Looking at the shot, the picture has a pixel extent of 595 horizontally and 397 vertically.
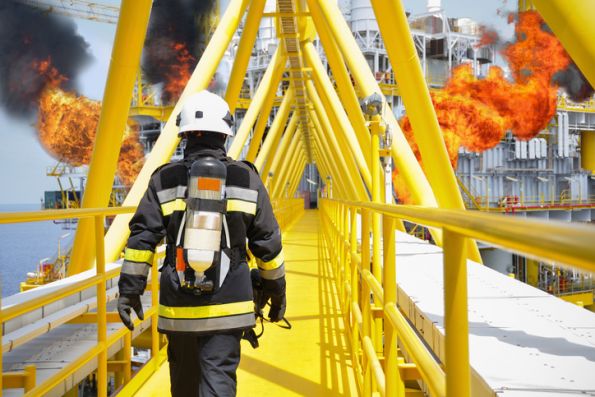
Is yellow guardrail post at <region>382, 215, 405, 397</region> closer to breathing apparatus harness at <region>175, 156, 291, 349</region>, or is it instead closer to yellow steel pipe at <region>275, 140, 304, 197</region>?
breathing apparatus harness at <region>175, 156, 291, 349</region>

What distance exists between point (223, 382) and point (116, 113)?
3.69m

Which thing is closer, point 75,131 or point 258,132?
point 258,132

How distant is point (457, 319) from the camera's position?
1.14 meters

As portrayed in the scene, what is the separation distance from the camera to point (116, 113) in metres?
5.34

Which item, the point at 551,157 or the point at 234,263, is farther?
the point at 551,157

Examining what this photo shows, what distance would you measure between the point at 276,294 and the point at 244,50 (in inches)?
270

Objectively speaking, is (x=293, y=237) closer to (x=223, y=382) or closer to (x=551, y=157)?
(x=223, y=382)

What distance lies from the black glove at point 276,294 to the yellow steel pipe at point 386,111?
13.5ft

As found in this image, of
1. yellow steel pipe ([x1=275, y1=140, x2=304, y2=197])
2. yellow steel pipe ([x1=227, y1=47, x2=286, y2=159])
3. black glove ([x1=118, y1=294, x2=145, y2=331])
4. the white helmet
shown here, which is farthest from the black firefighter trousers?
yellow steel pipe ([x1=275, y1=140, x2=304, y2=197])

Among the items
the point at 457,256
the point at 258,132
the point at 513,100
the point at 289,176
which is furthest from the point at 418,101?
the point at 513,100

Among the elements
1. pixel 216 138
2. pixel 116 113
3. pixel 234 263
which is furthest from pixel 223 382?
pixel 116 113

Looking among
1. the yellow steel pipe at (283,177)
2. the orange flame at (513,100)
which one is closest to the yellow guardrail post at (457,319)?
the yellow steel pipe at (283,177)

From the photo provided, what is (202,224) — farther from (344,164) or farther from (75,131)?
(75,131)

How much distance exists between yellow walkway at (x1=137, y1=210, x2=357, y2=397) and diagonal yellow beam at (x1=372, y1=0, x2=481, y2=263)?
73.6 inches
